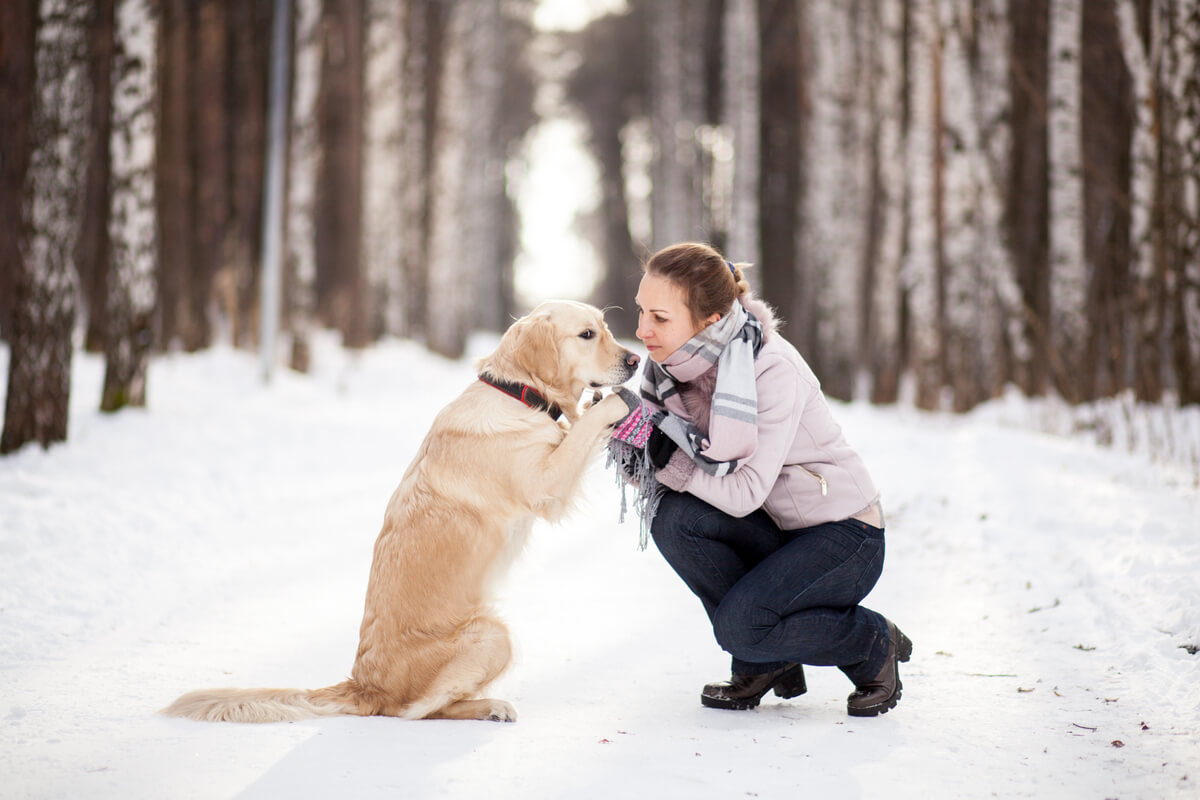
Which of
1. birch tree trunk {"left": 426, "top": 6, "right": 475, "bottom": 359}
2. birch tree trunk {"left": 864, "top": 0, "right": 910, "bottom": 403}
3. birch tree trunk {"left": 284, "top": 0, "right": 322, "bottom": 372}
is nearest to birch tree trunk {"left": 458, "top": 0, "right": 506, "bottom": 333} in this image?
birch tree trunk {"left": 426, "top": 6, "right": 475, "bottom": 359}

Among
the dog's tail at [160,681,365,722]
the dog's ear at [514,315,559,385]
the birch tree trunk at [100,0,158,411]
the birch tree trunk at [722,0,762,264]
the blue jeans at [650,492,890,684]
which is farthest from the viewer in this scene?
the birch tree trunk at [722,0,762,264]

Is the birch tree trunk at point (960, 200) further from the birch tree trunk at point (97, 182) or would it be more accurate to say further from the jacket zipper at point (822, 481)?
the birch tree trunk at point (97, 182)

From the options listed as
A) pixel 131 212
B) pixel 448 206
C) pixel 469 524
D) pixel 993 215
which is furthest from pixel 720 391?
pixel 448 206

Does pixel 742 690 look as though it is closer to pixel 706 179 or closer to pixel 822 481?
pixel 822 481

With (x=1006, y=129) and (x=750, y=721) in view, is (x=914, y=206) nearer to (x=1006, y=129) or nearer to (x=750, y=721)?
(x=1006, y=129)

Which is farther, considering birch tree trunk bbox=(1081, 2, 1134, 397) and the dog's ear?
birch tree trunk bbox=(1081, 2, 1134, 397)

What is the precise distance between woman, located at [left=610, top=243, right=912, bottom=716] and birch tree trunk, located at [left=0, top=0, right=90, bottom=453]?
175 inches

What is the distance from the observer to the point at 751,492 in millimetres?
2910

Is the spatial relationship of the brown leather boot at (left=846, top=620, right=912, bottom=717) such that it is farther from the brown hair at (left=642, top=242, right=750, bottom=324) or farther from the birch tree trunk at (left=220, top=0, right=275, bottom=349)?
the birch tree trunk at (left=220, top=0, right=275, bottom=349)

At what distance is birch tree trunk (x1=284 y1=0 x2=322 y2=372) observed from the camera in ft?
35.8

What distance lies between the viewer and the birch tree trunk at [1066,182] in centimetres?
958

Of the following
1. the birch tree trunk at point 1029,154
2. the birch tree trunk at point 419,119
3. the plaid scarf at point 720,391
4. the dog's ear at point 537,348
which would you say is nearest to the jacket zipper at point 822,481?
the plaid scarf at point 720,391

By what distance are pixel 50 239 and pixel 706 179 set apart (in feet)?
49.9

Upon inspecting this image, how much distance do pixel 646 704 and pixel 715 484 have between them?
2.66 ft
